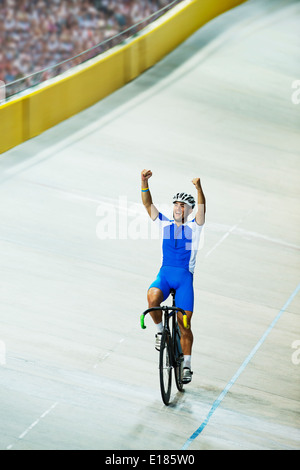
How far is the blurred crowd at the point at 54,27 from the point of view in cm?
1962

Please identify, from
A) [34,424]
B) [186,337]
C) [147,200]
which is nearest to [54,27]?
[147,200]

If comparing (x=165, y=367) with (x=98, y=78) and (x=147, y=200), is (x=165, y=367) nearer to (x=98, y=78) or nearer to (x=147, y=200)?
(x=147, y=200)

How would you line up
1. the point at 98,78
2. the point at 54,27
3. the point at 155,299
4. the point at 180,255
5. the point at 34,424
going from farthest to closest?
1. the point at 54,27
2. the point at 98,78
3. the point at 180,255
4. the point at 155,299
5. the point at 34,424

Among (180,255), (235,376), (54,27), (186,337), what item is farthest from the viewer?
(54,27)

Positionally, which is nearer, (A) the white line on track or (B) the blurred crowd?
(A) the white line on track

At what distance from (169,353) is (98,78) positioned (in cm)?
967

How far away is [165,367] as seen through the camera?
7293 millimetres

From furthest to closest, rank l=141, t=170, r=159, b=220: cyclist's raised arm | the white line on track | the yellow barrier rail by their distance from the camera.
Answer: the yellow barrier rail < l=141, t=170, r=159, b=220: cyclist's raised arm < the white line on track

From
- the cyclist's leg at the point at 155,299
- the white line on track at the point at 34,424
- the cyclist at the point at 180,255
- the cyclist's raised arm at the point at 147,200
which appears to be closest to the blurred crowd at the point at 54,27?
the cyclist's raised arm at the point at 147,200

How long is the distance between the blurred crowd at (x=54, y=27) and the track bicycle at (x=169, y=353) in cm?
1211

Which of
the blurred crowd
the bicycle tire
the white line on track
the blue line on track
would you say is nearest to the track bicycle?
the bicycle tire

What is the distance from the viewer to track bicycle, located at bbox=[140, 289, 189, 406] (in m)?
7.11

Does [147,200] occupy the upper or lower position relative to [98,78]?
upper

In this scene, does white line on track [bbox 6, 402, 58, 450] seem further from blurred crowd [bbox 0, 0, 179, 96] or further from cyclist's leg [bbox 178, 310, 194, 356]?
blurred crowd [bbox 0, 0, 179, 96]
